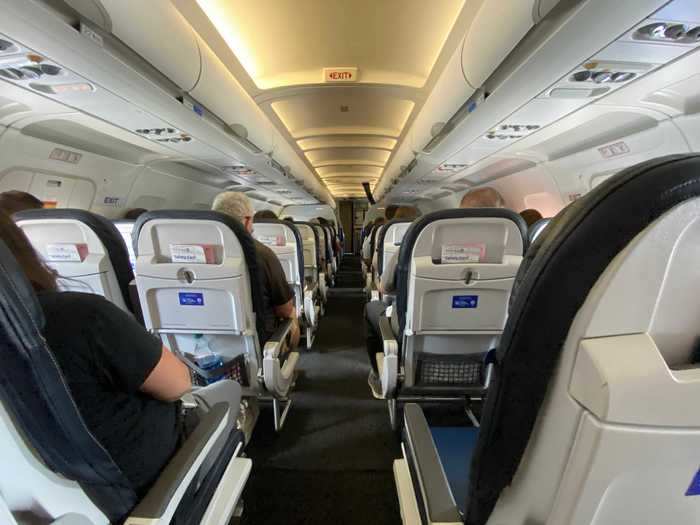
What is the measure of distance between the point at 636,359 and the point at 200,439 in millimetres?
1272

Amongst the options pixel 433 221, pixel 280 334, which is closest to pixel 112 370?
pixel 280 334

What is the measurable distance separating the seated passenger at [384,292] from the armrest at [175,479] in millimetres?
1504

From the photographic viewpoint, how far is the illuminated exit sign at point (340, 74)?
10.9ft

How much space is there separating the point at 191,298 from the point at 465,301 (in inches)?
72.2

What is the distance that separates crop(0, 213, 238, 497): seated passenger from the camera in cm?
83

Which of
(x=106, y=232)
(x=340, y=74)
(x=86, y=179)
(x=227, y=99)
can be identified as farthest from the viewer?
(x=86, y=179)

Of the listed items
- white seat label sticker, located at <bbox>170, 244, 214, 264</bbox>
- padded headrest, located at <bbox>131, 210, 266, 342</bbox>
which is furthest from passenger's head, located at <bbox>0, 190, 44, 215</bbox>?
white seat label sticker, located at <bbox>170, 244, 214, 264</bbox>

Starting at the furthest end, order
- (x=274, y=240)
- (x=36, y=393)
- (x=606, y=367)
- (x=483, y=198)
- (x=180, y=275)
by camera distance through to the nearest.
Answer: (x=274, y=240) < (x=483, y=198) < (x=180, y=275) < (x=36, y=393) < (x=606, y=367)

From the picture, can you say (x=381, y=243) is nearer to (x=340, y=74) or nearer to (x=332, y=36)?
(x=340, y=74)

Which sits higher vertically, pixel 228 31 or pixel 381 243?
pixel 228 31

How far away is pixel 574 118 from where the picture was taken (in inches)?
119

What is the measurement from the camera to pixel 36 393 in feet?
2.11

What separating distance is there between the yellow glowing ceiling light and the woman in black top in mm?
2408

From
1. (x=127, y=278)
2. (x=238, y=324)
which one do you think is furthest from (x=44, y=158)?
(x=238, y=324)
